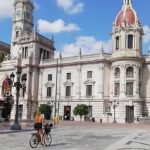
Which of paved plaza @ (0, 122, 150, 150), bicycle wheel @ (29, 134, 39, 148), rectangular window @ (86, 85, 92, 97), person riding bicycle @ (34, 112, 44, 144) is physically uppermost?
rectangular window @ (86, 85, 92, 97)

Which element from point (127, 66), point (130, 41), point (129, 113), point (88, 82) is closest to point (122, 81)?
point (127, 66)

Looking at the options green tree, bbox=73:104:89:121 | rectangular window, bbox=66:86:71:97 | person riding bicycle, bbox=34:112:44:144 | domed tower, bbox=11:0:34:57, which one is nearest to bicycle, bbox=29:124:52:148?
person riding bicycle, bbox=34:112:44:144

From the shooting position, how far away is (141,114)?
58062mm

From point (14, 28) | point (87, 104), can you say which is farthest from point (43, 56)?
point (87, 104)

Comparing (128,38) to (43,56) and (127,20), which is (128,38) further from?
(43,56)

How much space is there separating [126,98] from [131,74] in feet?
14.4

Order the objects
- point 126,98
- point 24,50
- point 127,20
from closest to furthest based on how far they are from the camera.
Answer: point 126,98 → point 127,20 → point 24,50

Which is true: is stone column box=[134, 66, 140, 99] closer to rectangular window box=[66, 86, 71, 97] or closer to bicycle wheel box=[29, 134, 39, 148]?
rectangular window box=[66, 86, 71, 97]

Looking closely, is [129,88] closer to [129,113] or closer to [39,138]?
[129,113]

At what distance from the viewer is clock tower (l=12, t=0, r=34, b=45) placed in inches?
2958

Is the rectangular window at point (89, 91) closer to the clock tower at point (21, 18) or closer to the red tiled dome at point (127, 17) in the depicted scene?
the red tiled dome at point (127, 17)

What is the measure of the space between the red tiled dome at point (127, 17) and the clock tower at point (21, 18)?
22594 millimetres

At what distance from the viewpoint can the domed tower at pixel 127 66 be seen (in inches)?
2280

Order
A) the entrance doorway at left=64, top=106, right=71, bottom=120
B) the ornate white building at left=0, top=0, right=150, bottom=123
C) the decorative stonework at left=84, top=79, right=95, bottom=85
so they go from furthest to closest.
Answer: the entrance doorway at left=64, top=106, right=71, bottom=120 → the decorative stonework at left=84, top=79, right=95, bottom=85 → the ornate white building at left=0, top=0, right=150, bottom=123
